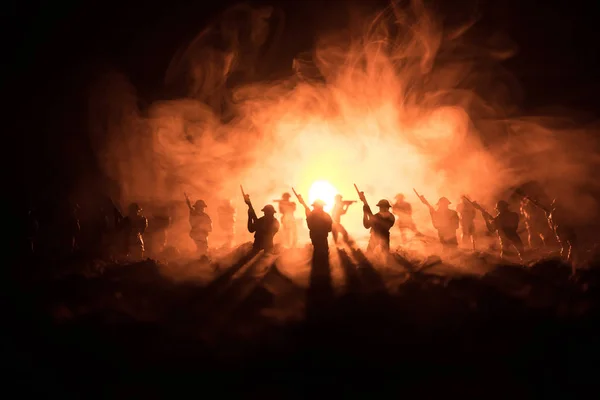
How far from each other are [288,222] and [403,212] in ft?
14.1

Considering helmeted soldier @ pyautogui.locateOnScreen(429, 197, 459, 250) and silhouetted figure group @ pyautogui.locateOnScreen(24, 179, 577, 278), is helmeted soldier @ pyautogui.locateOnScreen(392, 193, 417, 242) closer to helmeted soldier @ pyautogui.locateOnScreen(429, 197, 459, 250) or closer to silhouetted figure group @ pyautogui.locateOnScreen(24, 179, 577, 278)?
silhouetted figure group @ pyautogui.locateOnScreen(24, 179, 577, 278)

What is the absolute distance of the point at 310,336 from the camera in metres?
9.27

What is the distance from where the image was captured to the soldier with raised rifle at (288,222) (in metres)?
17.1

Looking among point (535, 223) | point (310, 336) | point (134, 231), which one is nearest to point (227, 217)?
point (134, 231)

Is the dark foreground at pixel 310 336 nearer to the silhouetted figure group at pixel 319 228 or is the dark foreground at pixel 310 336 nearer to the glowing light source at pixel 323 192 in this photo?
the silhouetted figure group at pixel 319 228

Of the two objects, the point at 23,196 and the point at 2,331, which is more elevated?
the point at 23,196

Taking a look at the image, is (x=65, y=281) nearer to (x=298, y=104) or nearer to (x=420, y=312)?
(x=420, y=312)

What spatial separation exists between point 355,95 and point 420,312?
17.5 metres

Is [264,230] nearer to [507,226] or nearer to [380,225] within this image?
[380,225]

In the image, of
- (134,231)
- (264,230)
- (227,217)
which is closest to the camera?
(264,230)

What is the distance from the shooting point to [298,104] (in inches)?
995

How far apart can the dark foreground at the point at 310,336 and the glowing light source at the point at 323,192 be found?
1220 centimetres

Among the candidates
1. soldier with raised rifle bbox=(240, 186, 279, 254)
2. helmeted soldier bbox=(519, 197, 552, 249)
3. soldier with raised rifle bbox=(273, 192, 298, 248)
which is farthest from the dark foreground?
soldier with raised rifle bbox=(273, 192, 298, 248)

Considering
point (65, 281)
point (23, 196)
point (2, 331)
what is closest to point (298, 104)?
point (23, 196)
